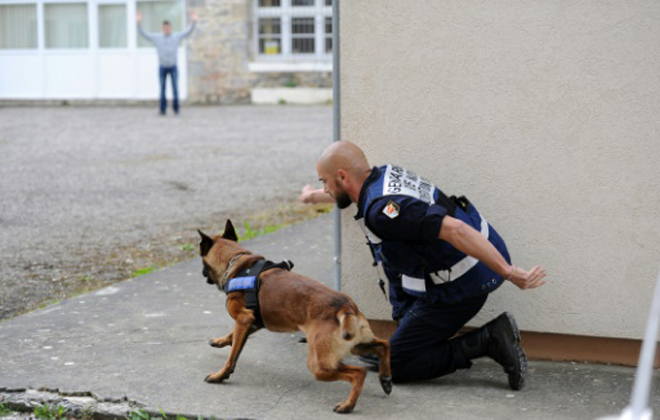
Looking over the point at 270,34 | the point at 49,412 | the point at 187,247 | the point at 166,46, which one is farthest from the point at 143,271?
the point at 270,34

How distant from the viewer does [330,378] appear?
157 inches

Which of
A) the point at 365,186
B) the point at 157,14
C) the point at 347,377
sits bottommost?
the point at 347,377

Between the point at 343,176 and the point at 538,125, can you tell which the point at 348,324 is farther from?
the point at 538,125

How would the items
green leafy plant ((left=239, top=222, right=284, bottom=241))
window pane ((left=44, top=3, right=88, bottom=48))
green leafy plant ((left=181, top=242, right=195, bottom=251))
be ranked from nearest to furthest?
1. green leafy plant ((left=181, top=242, right=195, bottom=251))
2. green leafy plant ((left=239, top=222, right=284, bottom=241))
3. window pane ((left=44, top=3, right=88, bottom=48))

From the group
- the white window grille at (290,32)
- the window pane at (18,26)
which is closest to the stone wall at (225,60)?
the white window grille at (290,32)

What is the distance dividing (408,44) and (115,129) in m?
14.2

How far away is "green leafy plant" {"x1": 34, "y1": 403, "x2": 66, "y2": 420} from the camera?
4.19 m

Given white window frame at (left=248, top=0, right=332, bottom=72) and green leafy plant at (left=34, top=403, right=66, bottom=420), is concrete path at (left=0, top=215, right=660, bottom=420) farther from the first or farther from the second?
white window frame at (left=248, top=0, right=332, bottom=72)

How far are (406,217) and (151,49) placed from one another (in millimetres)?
22687

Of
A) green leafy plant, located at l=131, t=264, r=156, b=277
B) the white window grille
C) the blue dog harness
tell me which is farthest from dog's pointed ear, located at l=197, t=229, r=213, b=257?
the white window grille

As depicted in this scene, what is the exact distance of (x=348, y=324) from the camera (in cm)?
396

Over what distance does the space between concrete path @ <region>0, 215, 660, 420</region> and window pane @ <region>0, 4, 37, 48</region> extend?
22791 mm

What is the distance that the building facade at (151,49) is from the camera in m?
25.0

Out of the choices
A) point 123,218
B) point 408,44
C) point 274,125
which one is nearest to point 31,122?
point 274,125
